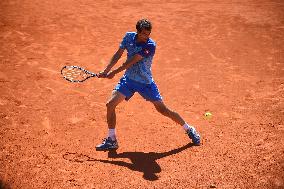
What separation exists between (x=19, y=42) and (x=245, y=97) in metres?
6.66

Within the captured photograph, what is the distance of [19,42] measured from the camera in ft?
31.4

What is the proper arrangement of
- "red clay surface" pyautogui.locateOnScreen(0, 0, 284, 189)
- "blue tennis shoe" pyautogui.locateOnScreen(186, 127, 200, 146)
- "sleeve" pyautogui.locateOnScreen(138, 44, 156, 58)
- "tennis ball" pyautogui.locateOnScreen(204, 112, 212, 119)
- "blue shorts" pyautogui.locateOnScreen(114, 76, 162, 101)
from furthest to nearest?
"tennis ball" pyautogui.locateOnScreen(204, 112, 212, 119) < "blue tennis shoe" pyautogui.locateOnScreen(186, 127, 200, 146) < "blue shorts" pyautogui.locateOnScreen(114, 76, 162, 101) < "red clay surface" pyautogui.locateOnScreen(0, 0, 284, 189) < "sleeve" pyautogui.locateOnScreen(138, 44, 156, 58)

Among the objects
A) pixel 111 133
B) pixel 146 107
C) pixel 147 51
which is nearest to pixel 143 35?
pixel 147 51

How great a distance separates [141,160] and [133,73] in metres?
1.35

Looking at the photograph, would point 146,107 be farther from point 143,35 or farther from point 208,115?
point 143,35

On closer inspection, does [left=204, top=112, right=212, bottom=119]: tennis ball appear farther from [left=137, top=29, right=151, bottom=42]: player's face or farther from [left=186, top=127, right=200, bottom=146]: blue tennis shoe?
[left=137, top=29, right=151, bottom=42]: player's face

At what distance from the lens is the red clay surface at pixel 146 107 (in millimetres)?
4605

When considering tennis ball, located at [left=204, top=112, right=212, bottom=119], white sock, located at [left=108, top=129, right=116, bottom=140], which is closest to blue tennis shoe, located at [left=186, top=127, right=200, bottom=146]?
tennis ball, located at [left=204, top=112, right=212, bottom=119]

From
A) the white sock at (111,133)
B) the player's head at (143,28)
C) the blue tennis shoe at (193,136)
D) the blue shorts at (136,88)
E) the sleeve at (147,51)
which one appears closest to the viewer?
the player's head at (143,28)

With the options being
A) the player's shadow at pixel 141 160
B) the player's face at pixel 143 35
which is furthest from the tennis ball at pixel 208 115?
the player's face at pixel 143 35

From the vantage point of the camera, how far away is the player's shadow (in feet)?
15.4

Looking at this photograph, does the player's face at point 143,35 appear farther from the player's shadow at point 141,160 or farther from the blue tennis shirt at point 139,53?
the player's shadow at point 141,160

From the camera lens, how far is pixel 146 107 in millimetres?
6590

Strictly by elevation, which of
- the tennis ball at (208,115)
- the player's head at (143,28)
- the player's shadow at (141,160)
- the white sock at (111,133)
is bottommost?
the player's shadow at (141,160)
